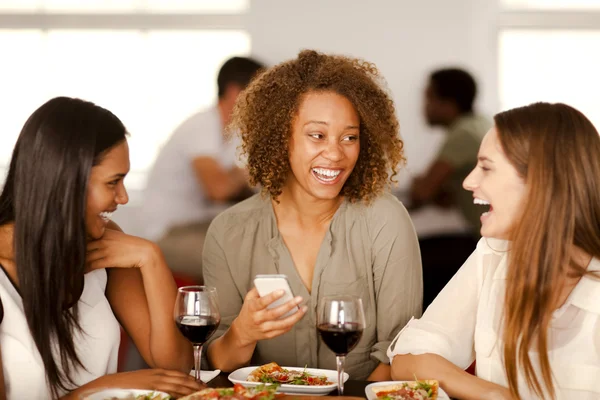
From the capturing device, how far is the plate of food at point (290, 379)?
5.42 feet

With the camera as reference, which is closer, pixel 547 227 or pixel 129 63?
pixel 547 227

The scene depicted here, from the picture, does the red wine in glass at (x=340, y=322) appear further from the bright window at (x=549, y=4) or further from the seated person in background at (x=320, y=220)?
the bright window at (x=549, y=4)

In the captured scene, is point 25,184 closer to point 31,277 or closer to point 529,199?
point 31,277

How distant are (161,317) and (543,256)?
3.01 ft

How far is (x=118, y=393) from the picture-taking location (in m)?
1.54

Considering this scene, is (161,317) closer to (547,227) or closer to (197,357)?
(197,357)

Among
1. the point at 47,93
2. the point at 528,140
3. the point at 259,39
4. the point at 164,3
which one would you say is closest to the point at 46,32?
the point at 47,93

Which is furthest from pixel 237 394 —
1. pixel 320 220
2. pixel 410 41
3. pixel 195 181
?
pixel 410 41

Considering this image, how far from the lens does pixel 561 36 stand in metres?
3.98

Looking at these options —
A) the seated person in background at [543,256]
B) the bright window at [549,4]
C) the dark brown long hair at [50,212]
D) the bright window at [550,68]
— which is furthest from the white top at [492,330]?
the bright window at [549,4]

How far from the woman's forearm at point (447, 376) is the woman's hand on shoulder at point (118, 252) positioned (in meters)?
0.65

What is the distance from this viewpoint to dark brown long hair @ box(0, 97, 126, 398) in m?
1.68

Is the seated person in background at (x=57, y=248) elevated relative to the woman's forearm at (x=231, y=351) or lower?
elevated

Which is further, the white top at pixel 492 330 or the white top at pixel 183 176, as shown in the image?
the white top at pixel 183 176
